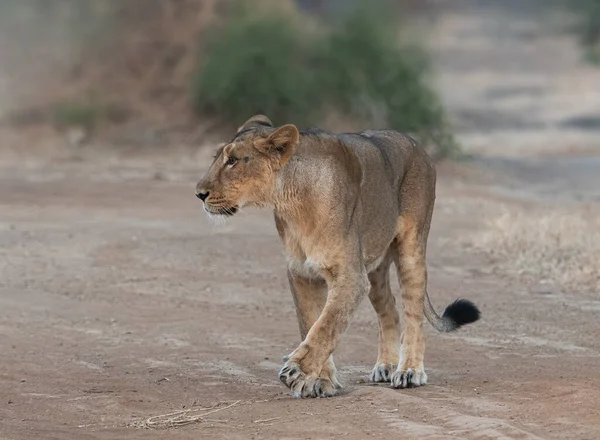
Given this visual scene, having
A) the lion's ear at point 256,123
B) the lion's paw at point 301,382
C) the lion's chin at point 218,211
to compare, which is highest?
the lion's ear at point 256,123

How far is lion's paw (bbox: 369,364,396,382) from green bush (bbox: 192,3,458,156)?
47.8 ft

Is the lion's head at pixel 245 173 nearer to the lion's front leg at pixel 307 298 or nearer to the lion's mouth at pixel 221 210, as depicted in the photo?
the lion's mouth at pixel 221 210

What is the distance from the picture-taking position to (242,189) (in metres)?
6.96

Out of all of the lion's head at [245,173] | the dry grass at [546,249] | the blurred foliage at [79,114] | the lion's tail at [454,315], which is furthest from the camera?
the blurred foliage at [79,114]

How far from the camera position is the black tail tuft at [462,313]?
7.66 metres

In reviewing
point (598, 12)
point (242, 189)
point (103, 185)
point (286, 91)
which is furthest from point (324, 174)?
point (598, 12)

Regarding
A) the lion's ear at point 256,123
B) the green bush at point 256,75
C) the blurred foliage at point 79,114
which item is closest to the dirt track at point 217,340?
the lion's ear at point 256,123

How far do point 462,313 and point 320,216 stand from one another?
1.25 metres

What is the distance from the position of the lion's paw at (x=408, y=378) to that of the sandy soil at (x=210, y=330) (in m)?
0.14

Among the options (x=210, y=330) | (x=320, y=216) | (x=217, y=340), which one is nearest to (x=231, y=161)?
(x=320, y=216)

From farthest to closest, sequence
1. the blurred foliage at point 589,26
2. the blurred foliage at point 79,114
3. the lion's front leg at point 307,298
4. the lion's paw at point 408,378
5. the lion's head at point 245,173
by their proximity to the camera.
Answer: the blurred foliage at point 589,26, the blurred foliage at point 79,114, the lion's paw at point 408,378, the lion's front leg at point 307,298, the lion's head at point 245,173

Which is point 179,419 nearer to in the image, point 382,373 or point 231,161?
point 231,161

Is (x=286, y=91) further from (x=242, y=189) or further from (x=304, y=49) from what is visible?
(x=242, y=189)

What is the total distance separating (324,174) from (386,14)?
1684cm
